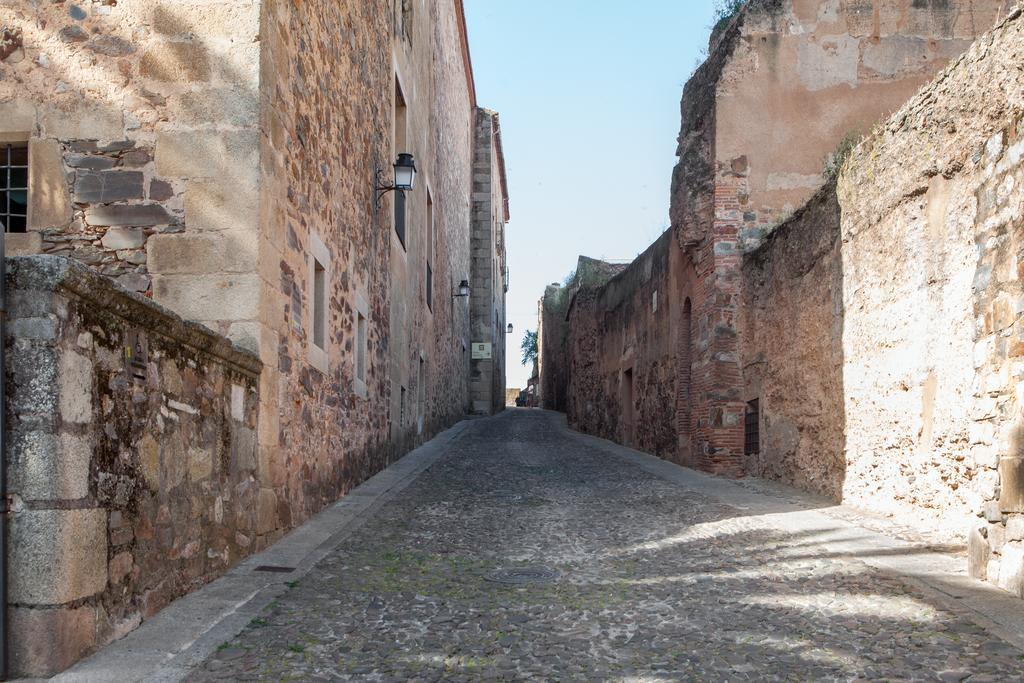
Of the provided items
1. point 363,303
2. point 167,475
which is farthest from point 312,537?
point 363,303

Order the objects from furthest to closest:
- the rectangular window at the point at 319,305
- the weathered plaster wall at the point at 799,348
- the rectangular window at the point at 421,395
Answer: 1. the rectangular window at the point at 421,395
2. the weathered plaster wall at the point at 799,348
3. the rectangular window at the point at 319,305

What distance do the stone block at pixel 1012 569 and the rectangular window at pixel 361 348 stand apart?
6447 mm

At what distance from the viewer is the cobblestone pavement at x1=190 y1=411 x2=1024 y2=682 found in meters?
3.61

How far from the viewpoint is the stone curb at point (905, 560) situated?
417 cm

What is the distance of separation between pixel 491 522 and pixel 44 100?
437 centimetres

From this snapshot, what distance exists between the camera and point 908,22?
39.2 feet

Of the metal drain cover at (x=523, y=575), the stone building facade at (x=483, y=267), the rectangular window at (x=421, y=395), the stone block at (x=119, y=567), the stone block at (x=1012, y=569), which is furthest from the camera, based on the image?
the stone building facade at (x=483, y=267)

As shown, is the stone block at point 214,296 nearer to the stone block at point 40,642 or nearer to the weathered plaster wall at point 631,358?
the stone block at point 40,642

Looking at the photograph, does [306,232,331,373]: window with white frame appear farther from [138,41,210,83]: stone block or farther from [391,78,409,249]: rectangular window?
[391,78,409,249]: rectangular window

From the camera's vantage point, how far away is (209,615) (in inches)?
166

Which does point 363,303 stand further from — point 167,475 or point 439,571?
point 167,475

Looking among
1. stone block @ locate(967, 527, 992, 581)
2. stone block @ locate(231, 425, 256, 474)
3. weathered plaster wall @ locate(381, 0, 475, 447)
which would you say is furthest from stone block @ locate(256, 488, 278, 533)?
weathered plaster wall @ locate(381, 0, 475, 447)

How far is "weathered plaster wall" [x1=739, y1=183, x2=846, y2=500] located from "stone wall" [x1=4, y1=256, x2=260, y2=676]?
19.2 ft

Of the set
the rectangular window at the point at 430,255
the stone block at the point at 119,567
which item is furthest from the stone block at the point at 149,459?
the rectangular window at the point at 430,255
